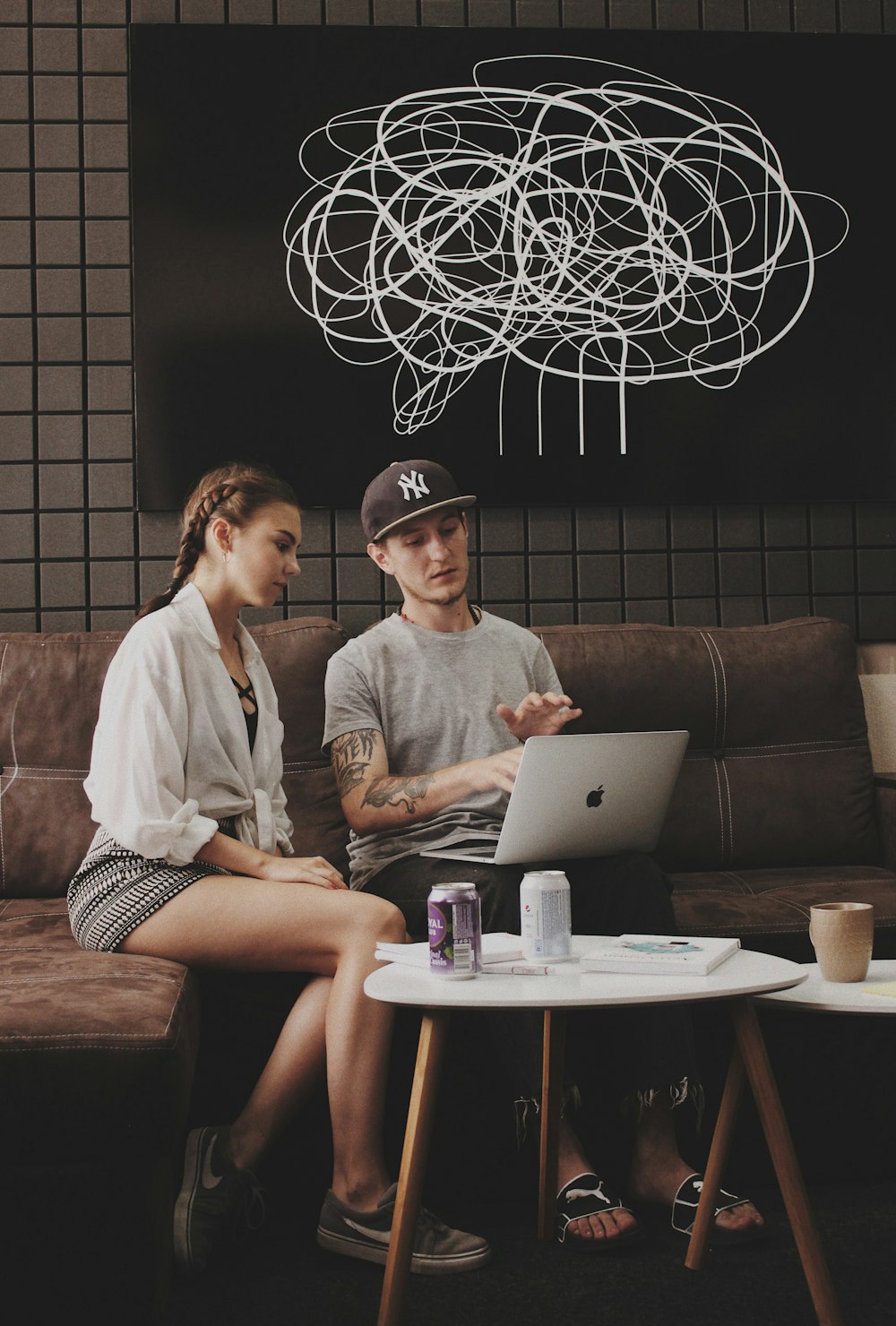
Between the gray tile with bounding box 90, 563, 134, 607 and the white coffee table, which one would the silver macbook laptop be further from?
the gray tile with bounding box 90, 563, 134, 607

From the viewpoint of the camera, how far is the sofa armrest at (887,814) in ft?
8.77

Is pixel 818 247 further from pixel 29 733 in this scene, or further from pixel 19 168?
pixel 29 733

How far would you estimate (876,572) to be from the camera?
10.5 feet

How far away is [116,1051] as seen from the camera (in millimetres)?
1548

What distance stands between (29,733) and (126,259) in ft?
4.29

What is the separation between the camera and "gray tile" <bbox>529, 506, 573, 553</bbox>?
313 cm

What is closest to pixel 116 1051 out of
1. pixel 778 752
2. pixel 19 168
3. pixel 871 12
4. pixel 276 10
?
pixel 778 752

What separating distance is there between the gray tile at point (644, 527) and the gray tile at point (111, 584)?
1321 mm

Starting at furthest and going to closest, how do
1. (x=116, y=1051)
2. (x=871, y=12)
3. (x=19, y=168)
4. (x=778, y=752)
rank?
1. (x=871, y=12)
2. (x=19, y=168)
3. (x=778, y=752)
4. (x=116, y=1051)

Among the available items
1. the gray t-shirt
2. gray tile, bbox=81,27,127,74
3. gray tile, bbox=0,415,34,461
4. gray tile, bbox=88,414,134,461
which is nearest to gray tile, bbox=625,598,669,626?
the gray t-shirt

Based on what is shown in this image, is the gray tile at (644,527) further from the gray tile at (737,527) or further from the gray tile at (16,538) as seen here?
the gray tile at (16,538)

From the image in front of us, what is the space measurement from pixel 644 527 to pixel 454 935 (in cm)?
186

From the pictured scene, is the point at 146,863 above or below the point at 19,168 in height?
below

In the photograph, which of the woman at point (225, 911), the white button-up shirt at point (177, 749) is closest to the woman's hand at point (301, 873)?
the woman at point (225, 911)
